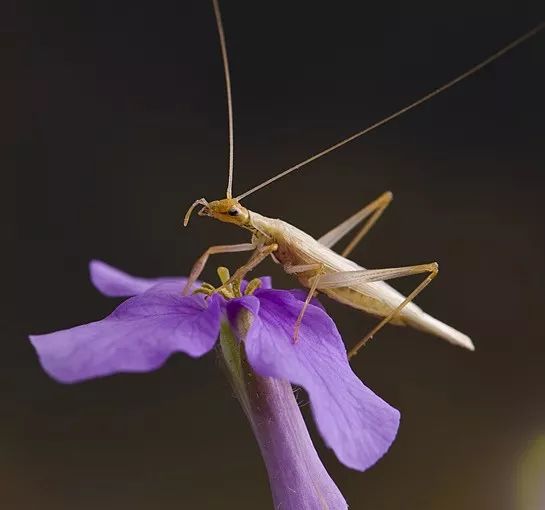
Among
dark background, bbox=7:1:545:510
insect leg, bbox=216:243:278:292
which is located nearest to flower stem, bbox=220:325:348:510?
insect leg, bbox=216:243:278:292

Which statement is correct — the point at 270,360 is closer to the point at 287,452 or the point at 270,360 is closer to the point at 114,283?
the point at 287,452

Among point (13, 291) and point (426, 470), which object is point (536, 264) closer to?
point (426, 470)

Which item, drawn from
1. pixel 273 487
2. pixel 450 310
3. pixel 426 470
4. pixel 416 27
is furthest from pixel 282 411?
pixel 416 27

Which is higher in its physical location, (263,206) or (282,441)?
(282,441)

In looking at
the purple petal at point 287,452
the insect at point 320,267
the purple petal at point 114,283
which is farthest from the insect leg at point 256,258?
the purple petal at point 287,452

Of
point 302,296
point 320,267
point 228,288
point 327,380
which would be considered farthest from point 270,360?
point 320,267

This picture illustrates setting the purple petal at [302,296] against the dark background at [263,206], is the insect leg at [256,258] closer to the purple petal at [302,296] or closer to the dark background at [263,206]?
the purple petal at [302,296]

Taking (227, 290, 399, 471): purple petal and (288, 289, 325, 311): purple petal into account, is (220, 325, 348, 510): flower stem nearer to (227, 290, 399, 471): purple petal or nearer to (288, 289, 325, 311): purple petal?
(227, 290, 399, 471): purple petal

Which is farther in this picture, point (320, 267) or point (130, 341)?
point (320, 267)
